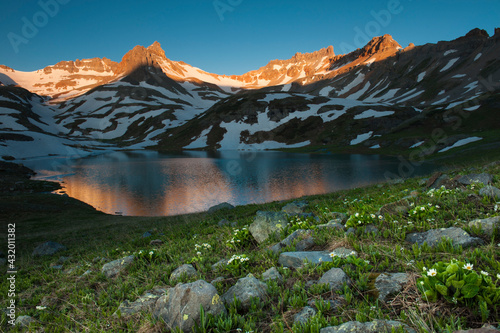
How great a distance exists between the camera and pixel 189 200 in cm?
3562

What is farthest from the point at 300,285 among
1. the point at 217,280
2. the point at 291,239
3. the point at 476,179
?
the point at 476,179

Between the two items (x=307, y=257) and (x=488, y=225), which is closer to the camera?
(x=488, y=225)

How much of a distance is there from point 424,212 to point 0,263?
17175 millimetres

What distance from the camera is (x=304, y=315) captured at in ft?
12.1

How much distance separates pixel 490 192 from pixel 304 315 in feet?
20.8

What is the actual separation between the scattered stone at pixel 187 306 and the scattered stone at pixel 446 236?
4017 millimetres

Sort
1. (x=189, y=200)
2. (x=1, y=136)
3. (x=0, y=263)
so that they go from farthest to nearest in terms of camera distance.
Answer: (x=1, y=136) → (x=189, y=200) → (x=0, y=263)

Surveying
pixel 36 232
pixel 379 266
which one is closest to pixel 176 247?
pixel 379 266

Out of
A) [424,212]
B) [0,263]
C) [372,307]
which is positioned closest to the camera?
[372,307]

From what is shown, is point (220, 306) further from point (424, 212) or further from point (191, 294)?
point (424, 212)

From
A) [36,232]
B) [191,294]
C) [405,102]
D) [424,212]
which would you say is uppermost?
[405,102]

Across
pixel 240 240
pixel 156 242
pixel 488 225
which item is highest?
pixel 488 225

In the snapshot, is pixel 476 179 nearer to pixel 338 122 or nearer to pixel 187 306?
pixel 187 306

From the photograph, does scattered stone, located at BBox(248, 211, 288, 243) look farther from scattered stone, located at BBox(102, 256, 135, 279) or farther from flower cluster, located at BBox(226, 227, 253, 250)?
scattered stone, located at BBox(102, 256, 135, 279)
